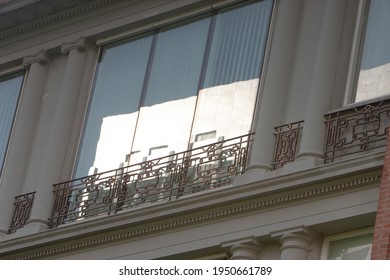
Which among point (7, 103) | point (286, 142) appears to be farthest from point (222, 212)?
point (7, 103)

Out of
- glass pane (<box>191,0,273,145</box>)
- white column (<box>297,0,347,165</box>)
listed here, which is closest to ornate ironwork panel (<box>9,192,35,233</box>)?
glass pane (<box>191,0,273,145</box>)

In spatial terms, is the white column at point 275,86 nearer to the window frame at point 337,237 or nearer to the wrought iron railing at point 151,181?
the wrought iron railing at point 151,181

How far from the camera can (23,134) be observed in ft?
94.2

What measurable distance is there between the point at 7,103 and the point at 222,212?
708cm

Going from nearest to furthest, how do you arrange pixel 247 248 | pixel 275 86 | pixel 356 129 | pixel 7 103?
pixel 356 129, pixel 247 248, pixel 275 86, pixel 7 103

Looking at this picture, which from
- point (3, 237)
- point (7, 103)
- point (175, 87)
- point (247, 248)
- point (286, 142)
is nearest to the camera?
point (247, 248)

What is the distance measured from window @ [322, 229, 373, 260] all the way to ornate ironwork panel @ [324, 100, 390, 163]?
1.23 meters

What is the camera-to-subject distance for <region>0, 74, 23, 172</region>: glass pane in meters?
29.4

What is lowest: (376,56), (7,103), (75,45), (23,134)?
(23,134)

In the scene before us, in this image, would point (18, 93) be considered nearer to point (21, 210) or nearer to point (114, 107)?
point (114, 107)

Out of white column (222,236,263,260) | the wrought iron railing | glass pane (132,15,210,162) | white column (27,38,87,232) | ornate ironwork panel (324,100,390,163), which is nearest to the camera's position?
ornate ironwork panel (324,100,390,163)

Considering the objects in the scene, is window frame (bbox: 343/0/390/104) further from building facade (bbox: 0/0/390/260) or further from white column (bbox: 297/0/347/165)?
white column (bbox: 297/0/347/165)

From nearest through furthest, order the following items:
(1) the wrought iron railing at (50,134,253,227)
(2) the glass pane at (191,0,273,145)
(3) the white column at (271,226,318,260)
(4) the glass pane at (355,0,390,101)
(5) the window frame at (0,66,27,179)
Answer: (3) the white column at (271,226,318,260) < (4) the glass pane at (355,0,390,101) < (1) the wrought iron railing at (50,134,253,227) < (2) the glass pane at (191,0,273,145) < (5) the window frame at (0,66,27,179)

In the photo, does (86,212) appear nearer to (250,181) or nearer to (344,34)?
(250,181)
